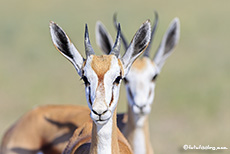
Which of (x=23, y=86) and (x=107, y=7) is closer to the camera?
(x=23, y=86)

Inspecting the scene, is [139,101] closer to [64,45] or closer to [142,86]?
[142,86]

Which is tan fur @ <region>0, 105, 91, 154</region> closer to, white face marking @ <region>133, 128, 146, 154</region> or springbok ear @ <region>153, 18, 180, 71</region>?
white face marking @ <region>133, 128, 146, 154</region>

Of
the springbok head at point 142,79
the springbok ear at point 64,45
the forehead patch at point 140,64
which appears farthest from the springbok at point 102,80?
the forehead patch at point 140,64

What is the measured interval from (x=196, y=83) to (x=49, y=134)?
7637 millimetres

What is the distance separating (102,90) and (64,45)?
36.1 inches

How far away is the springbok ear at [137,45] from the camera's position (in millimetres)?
6265

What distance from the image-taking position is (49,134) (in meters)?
8.92

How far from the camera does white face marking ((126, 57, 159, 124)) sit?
8031 millimetres

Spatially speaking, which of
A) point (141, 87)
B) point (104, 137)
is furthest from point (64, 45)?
point (141, 87)

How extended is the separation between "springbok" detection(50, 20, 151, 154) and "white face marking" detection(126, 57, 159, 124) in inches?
58.8

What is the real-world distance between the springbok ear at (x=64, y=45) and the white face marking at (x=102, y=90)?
8.7 inches

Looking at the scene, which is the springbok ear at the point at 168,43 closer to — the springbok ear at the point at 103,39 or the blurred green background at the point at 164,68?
the springbok ear at the point at 103,39

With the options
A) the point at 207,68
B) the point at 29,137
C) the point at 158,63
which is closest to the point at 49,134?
the point at 29,137

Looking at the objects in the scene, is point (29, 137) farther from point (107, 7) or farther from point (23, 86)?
point (107, 7)
